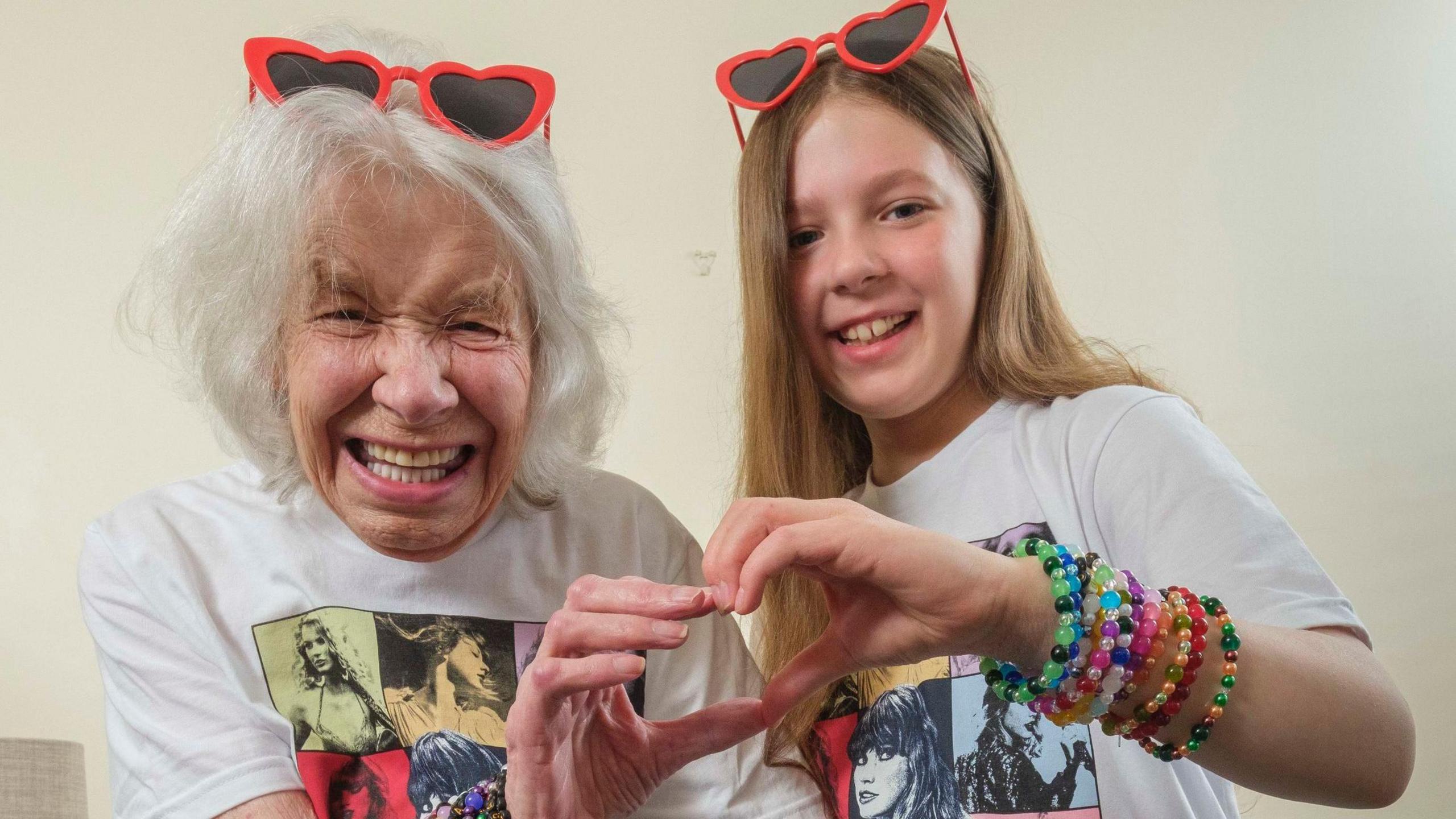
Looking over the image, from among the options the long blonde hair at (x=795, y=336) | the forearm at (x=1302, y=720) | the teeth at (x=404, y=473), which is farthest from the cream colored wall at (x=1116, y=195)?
the forearm at (x=1302, y=720)

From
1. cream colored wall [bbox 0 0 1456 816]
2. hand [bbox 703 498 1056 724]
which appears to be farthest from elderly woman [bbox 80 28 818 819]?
cream colored wall [bbox 0 0 1456 816]

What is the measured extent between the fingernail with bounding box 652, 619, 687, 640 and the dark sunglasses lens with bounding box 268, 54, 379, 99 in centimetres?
71

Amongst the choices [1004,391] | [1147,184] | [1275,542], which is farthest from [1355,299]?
[1275,542]

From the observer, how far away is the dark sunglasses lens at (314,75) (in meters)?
1.30

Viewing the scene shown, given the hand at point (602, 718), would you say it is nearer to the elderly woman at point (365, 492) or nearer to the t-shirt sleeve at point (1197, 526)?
the elderly woman at point (365, 492)

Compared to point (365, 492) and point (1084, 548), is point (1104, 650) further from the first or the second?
point (365, 492)

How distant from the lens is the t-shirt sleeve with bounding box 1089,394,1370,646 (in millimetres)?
1056

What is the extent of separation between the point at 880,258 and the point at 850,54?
0.98ft

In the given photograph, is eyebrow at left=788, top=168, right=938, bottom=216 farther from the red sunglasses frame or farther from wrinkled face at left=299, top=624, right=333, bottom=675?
wrinkled face at left=299, top=624, right=333, bottom=675

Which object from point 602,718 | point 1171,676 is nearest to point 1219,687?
point 1171,676

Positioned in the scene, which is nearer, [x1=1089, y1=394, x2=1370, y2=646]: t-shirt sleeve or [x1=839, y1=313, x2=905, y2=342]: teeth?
[x1=1089, y1=394, x2=1370, y2=646]: t-shirt sleeve

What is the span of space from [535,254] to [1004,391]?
558 millimetres

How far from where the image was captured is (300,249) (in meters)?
1.22

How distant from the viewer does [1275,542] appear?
1.09 m
